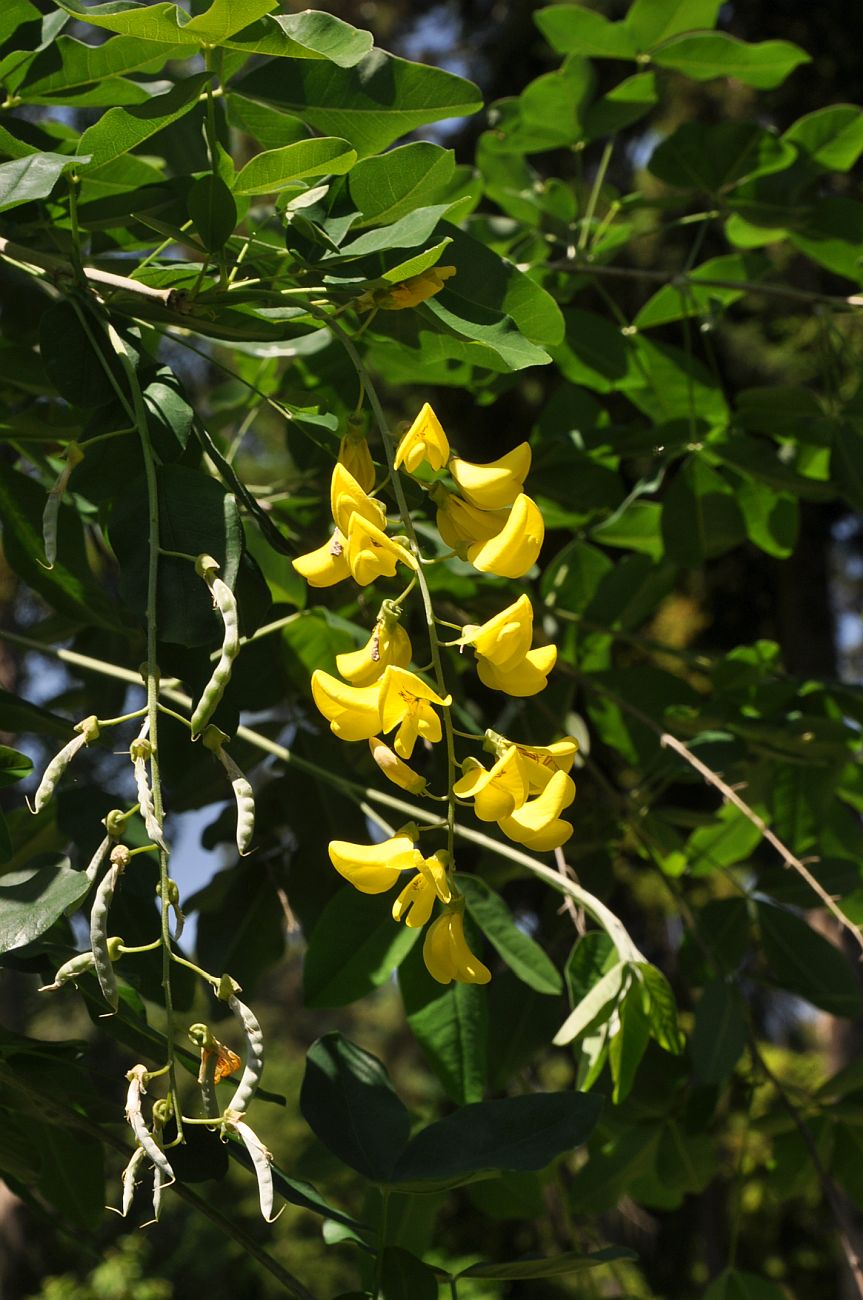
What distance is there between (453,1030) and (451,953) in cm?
32

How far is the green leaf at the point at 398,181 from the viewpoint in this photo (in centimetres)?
70

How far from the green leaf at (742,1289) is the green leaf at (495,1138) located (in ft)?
1.35

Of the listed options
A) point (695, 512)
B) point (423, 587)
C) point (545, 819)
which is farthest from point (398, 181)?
point (695, 512)

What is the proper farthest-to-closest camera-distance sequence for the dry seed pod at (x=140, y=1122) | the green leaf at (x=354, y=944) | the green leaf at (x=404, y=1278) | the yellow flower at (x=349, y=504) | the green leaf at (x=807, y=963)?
the green leaf at (x=807, y=963), the green leaf at (x=354, y=944), the green leaf at (x=404, y=1278), the yellow flower at (x=349, y=504), the dry seed pod at (x=140, y=1122)

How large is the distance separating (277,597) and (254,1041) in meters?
0.54

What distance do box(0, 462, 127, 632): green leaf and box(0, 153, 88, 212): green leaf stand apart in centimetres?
21

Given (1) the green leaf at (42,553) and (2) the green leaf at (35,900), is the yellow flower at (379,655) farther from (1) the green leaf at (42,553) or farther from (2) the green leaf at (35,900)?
(1) the green leaf at (42,553)

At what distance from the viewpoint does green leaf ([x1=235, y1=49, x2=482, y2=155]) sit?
2.46 feet

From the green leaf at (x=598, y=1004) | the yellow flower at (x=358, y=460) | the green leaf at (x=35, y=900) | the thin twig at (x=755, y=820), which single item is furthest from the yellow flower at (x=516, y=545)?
the thin twig at (x=755, y=820)

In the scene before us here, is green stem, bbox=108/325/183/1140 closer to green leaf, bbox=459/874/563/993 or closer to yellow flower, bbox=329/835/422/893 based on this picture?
yellow flower, bbox=329/835/422/893

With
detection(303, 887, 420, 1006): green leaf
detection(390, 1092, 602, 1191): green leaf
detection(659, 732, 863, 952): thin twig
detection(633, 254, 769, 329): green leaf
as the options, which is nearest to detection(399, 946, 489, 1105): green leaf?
detection(303, 887, 420, 1006): green leaf

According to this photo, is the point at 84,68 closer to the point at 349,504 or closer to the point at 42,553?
the point at 42,553

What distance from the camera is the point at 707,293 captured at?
1.32 meters

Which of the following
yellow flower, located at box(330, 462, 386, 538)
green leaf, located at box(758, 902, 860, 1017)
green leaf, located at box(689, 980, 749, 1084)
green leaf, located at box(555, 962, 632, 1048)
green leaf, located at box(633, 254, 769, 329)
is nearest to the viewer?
yellow flower, located at box(330, 462, 386, 538)
